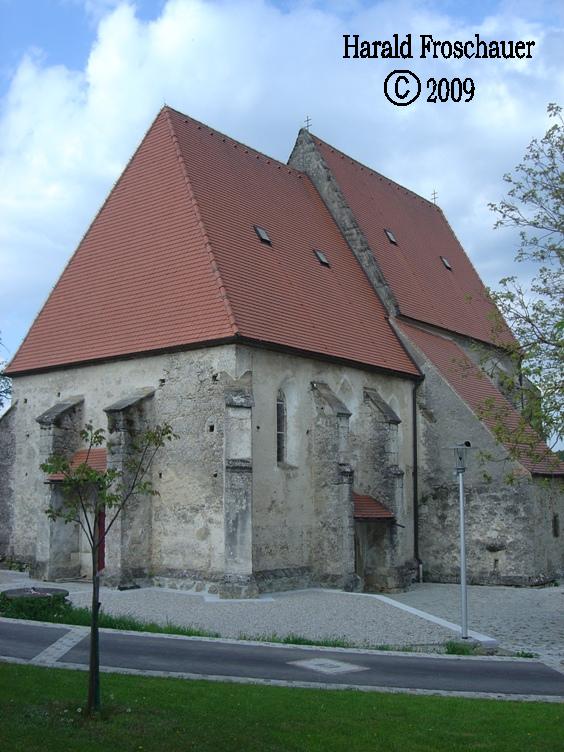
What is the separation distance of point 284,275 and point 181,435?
6.04 meters

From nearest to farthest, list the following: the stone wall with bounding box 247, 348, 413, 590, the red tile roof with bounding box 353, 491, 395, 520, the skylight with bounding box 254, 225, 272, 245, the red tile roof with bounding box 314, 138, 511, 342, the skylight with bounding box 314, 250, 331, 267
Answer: the stone wall with bounding box 247, 348, 413, 590 → the red tile roof with bounding box 353, 491, 395, 520 → the skylight with bounding box 254, 225, 272, 245 → the skylight with bounding box 314, 250, 331, 267 → the red tile roof with bounding box 314, 138, 511, 342

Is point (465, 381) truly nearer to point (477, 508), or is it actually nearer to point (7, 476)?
point (477, 508)

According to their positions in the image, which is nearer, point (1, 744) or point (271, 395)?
point (1, 744)

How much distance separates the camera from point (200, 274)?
21.7m

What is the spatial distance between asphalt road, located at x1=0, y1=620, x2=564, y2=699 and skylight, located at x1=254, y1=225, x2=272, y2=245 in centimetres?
1358

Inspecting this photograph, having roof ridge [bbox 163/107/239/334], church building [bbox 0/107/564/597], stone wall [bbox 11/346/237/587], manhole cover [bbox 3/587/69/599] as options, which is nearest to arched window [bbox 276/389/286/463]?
church building [bbox 0/107/564/597]

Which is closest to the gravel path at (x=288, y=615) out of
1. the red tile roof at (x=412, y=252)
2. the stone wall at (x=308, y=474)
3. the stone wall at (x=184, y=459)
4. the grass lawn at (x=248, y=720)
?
the stone wall at (x=184, y=459)

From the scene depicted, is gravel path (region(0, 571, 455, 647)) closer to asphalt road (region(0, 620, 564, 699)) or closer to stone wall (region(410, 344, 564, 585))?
asphalt road (region(0, 620, 564, 699))

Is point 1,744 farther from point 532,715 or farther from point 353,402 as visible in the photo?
point 353,402

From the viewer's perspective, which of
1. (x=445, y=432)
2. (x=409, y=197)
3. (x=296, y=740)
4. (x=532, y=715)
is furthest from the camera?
(x=409, y=197)

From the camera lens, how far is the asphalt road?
446 inches

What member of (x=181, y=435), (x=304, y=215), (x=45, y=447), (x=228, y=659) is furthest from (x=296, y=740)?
(x=304, y=215)

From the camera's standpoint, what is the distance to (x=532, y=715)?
9359mm

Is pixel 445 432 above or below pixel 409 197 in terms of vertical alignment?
below
